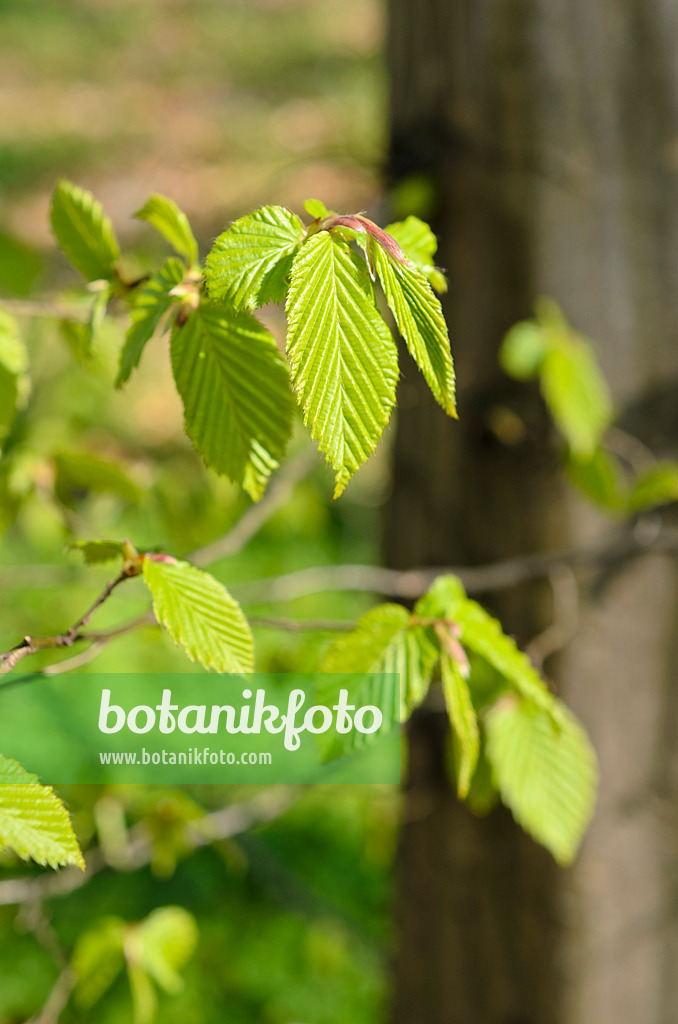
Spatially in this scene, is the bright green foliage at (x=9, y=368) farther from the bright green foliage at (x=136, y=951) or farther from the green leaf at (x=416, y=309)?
the bright green foliage at (x=136, y=951)

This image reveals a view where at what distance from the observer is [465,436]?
0.82 meters

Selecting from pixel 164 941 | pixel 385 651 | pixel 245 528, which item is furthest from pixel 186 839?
pixel 385 651

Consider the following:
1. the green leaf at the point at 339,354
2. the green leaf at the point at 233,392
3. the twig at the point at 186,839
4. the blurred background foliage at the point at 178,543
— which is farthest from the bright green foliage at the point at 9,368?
the twig at the point at 186,839

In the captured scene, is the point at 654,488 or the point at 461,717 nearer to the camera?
the point at 461,717

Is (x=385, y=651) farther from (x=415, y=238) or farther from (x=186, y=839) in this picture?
(x=186, y=839)

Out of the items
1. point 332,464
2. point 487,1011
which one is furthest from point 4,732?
point 332,464

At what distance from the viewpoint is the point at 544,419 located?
0.79m

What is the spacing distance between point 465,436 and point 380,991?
138 cm

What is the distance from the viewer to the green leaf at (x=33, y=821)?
34 cm

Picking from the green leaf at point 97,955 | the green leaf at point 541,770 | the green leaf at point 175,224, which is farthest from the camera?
the green leaf at point 97,955

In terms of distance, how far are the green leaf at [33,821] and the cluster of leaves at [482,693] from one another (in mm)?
170

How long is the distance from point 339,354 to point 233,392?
93 mm

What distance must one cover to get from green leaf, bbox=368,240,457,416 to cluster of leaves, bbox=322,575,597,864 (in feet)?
0.59

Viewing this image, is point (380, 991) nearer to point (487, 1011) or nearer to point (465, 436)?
point (487, 1011)
